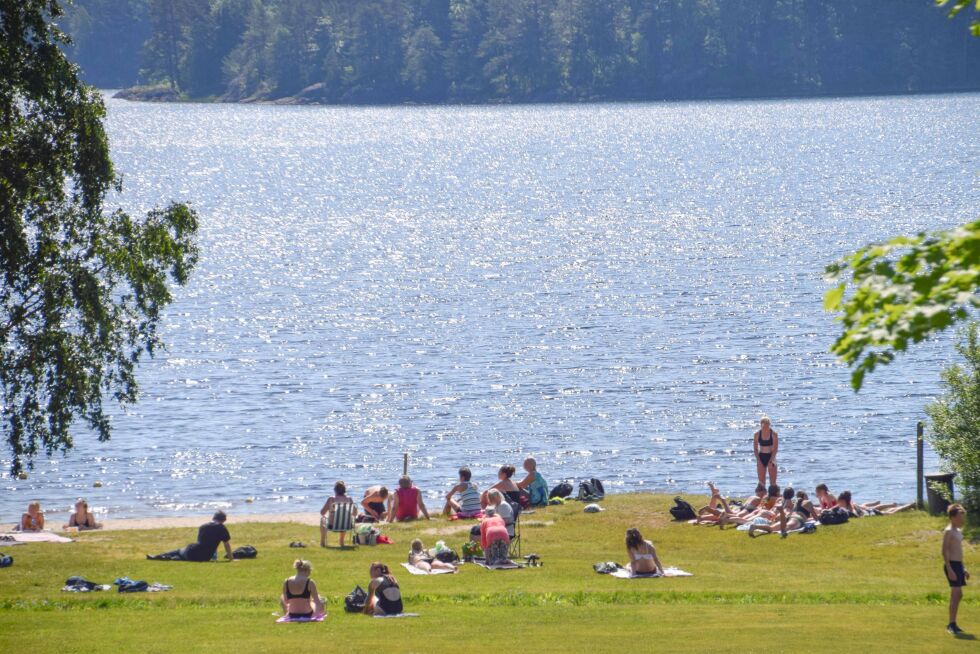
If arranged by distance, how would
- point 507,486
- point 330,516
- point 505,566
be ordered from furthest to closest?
point 507,486 < point 330,516 < point 505,566

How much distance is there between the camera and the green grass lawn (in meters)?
19.4

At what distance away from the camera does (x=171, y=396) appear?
57688 mm

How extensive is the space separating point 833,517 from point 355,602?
12049 millimetres

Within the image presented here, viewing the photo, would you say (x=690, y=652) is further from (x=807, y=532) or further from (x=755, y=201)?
(x=755, y=201)

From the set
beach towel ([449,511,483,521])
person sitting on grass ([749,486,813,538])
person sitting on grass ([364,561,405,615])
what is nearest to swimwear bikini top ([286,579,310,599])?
person sitting on grass ([364,561,405,615])

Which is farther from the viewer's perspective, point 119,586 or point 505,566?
point 505,566

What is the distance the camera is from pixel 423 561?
25844mm

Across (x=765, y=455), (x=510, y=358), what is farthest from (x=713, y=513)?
(x=510, y=358)

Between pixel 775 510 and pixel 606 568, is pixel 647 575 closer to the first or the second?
pixel 606 568

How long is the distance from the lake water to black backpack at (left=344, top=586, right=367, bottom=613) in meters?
18.2

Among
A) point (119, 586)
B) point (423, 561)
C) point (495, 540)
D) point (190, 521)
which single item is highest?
point (495, 540)

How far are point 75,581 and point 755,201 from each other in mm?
115889

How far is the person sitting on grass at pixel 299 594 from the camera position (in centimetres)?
2122

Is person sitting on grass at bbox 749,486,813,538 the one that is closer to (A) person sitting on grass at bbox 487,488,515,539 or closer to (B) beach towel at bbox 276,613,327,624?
(A) person sitting on grass at bbox 487,488,515,539
